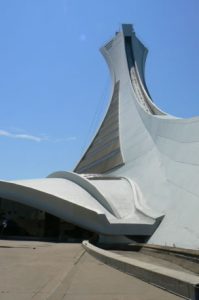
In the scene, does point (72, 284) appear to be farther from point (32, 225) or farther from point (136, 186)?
point (32, 225)

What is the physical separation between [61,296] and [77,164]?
102 feet

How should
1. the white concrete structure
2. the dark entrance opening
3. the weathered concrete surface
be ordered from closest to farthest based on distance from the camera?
the weathered concrete surface
the white concrete structure
the dark entrance opening

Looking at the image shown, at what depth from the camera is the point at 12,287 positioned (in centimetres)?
718

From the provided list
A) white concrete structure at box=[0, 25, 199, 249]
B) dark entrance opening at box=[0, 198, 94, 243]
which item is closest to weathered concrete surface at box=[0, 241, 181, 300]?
white concrete structure at box=[0, 25, 199, 249]

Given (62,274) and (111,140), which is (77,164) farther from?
(62,274)

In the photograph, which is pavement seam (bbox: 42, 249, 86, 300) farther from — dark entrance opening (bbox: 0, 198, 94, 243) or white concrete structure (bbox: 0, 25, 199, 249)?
dark entrance opening (bbox: 0, 198, 94, 243)

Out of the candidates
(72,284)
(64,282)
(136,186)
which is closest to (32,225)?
(136,186)

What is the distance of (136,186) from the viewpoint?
80.1 feet

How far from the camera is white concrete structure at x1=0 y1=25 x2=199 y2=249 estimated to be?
18438 mm

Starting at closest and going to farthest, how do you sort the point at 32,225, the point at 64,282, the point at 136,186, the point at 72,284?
the point at 72,284 → the point at 64,282 → the point at 136,186 → the point at 32,225

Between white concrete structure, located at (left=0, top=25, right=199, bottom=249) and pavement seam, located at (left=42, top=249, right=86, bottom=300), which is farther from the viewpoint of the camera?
white concrete structure, located at (left=0, top=25, right=199, bottom=249)

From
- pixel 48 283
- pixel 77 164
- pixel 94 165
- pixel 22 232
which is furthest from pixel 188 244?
pixel 77 164

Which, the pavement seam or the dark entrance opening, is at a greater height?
the pavement seam

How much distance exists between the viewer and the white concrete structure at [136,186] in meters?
18.4
